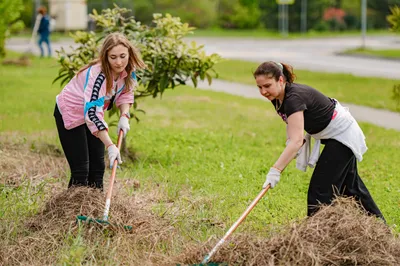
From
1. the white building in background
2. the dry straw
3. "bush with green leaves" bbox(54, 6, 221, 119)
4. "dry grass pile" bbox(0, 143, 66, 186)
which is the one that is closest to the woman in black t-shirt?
the dry straw

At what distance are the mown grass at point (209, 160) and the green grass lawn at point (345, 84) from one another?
1.83 m

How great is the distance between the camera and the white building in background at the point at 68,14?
3722 cm

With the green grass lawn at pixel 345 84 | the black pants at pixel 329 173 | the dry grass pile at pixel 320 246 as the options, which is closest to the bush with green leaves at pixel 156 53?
the black pants at pixel 329 173

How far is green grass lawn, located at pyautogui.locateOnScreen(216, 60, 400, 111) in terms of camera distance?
13.8 m

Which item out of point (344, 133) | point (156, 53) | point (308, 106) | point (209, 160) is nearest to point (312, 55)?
point (209, 160)

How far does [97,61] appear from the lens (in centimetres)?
589

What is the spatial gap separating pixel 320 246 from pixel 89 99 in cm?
203

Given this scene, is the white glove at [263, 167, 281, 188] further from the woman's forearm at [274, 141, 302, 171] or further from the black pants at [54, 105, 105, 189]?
the black pants at [54, 105, 105, 189]

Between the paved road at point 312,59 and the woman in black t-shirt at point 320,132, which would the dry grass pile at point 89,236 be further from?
the paved road at point 312,59

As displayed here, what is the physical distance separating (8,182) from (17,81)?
1014cm

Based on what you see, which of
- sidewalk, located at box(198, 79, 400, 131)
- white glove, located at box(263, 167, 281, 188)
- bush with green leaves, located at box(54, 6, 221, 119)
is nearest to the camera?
white glove, located at box(263, 167, 281, 188)

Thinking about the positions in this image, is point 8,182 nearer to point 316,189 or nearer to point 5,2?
point 316,189

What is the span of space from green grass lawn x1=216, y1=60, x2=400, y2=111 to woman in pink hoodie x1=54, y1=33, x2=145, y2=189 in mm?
7404

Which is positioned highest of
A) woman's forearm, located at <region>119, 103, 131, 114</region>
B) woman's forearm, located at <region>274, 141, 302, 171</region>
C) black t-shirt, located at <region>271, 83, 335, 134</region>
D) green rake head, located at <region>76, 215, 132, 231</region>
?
black t-shirt, located at <region>271, 83, 335, 134</region>
